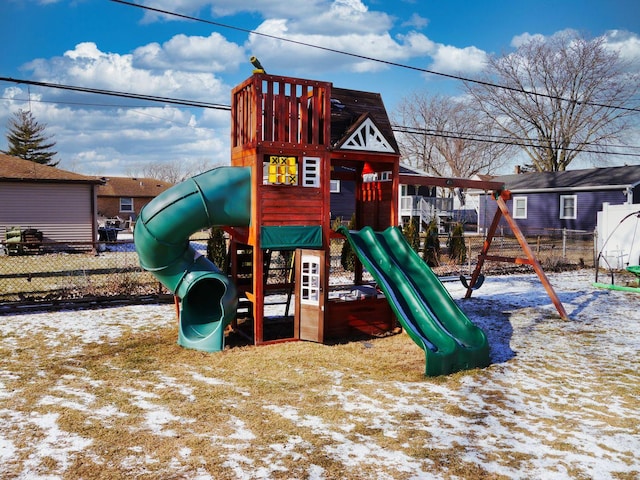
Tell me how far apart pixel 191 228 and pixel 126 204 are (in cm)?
4015

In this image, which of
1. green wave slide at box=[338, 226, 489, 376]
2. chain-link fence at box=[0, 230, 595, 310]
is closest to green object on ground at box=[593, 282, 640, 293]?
chain-link fence at box=[0, 230, 595, 310]

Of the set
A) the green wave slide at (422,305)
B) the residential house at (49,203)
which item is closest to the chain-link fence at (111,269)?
the residential house at (49,203)

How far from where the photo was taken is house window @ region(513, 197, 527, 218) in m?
34.5

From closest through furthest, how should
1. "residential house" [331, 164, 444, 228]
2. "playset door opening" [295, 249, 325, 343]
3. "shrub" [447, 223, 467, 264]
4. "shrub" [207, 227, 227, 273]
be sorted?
"playset door opening" [295, 249, 325, 343] < "shrub" [207, 227, 227, 273] < "shrub" [447, 223, 467, 264] < "residential house" [331, 164, 444, 228]

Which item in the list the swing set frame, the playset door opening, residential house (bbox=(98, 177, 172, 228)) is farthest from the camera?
residential house (bbox=(98, 177, 172, 228))

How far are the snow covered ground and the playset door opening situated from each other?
5.17 ft

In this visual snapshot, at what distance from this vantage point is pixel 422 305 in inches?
338

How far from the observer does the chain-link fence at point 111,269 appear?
13.0 m

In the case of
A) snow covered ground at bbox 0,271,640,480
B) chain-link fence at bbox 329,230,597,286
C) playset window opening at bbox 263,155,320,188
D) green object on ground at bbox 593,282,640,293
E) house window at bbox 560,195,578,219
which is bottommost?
snow covered ground at bbox 0,271,640,480

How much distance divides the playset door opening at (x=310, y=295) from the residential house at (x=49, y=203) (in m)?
16.5

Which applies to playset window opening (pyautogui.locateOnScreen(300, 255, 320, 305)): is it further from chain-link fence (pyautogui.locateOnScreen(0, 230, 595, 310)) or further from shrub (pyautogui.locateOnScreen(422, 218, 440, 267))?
shrub (pyautogui.locateOnScreen(422, 218, 440, 267))

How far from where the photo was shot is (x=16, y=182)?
75.3ft

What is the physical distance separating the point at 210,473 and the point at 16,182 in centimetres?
2245

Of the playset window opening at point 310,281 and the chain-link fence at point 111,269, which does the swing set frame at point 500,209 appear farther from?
the chain-link fence at point 111,269
